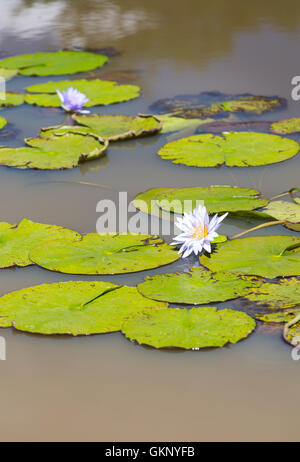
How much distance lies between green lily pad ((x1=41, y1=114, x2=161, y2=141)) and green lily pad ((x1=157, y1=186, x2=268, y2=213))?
671 millimetres

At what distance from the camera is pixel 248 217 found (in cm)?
216

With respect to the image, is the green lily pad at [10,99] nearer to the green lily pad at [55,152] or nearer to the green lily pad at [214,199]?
the green lily pad at [55,152]

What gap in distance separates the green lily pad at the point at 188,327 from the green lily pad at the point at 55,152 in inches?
48.6

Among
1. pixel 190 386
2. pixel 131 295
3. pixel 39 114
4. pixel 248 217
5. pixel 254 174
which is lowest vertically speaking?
pixel 190 386

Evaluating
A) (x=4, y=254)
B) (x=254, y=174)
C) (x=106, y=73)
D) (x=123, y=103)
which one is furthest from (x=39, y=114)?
(x=4, y=254)

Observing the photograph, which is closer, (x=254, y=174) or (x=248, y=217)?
(x=248, y=217)

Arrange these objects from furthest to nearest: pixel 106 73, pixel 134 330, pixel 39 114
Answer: pixel 106 73
pixel 39 114
pixel 134 330

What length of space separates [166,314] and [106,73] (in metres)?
2.62

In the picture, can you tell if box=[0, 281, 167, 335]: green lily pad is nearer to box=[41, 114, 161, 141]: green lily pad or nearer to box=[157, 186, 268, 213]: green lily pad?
box=[157, 186, 268, 213]: green lily pad

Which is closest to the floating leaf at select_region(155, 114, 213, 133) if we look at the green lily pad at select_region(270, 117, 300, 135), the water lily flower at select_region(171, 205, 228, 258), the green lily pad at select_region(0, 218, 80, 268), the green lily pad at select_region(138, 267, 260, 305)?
the green lily pad at select_region(270, 117, 300, 135)

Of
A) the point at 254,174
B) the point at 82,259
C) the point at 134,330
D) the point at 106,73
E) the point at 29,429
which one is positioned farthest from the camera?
the point at 106,73

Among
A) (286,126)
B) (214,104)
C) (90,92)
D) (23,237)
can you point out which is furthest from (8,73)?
(23,237)

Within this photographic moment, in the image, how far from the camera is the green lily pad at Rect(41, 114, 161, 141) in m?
2.97

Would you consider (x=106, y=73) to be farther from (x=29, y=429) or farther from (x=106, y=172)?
(x=29, y=429)
